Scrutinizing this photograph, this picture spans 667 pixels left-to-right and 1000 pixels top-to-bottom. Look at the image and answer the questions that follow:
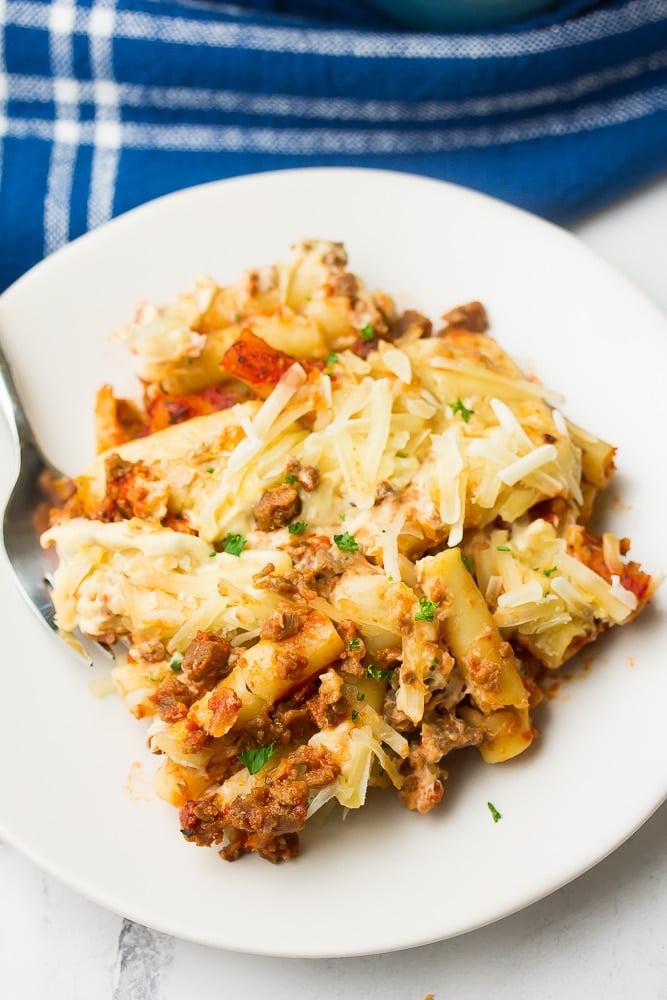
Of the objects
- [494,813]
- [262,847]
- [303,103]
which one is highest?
[303,103]

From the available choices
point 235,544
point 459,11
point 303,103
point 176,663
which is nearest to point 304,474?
point 235,544

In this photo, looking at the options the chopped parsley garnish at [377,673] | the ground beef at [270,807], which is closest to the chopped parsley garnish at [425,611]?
the chopped parsley garnish at [377,673]

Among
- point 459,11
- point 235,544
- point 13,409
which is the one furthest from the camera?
point 459,11

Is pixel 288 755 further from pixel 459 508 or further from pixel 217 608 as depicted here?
pixel 459 508

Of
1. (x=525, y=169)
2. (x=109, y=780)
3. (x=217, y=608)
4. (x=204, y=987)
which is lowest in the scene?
(x=204, y=987)

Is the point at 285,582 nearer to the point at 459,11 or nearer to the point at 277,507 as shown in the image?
the point at 277,507

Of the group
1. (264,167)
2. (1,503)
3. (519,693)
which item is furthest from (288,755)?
(264,167)

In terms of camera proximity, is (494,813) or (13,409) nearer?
(494,813)
